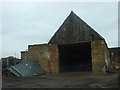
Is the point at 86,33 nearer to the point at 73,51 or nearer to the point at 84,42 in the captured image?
the point at 84,42

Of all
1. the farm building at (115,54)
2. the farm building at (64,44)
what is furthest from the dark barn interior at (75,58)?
the farm building at (115,54)

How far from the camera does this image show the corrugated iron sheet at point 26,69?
72.2 feet

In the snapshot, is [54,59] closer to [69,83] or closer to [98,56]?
[98,56]

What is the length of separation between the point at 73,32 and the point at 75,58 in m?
5.55

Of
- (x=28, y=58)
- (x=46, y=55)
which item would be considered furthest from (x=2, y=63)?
(x=46, y=55)

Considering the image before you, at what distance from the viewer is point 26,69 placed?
22.9 meters

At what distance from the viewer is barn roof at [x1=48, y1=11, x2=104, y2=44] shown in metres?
25.2

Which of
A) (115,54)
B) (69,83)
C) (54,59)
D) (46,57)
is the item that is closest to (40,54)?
(46,57)

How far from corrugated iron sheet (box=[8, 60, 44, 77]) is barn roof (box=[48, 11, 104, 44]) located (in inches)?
140

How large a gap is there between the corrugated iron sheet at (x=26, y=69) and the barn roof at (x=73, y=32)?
3552 mm

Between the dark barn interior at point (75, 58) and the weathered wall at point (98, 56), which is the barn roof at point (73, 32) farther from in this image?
the dark barn interior at point (75, 58)

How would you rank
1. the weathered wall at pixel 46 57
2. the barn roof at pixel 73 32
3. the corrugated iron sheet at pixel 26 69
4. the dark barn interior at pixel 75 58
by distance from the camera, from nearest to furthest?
the corrugated iron sheet at pixel 26 69 → the barn roof at pixel 73 32 → the weathered wall at pixel 46 57 → the dark barn interior at pixel 75 58

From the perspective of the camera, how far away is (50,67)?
25797 millimetres

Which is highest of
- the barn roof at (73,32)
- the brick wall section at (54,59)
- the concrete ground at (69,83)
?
the barn roof at (73,32)
